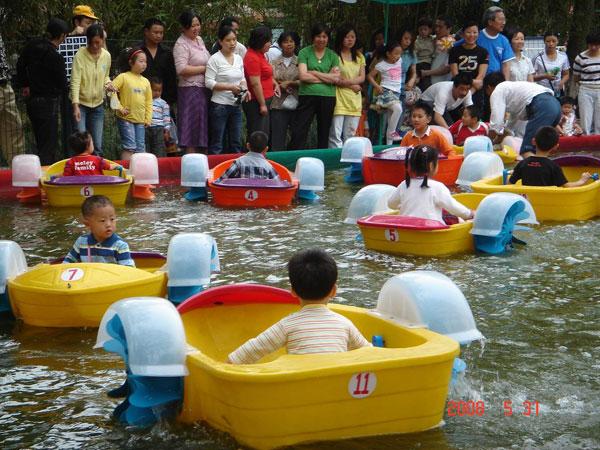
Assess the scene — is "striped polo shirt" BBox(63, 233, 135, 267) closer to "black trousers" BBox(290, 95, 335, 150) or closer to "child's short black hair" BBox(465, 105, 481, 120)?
"black trousers" BBox(290, 95, 335, 150)

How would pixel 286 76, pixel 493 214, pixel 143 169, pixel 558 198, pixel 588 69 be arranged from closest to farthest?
pixel 493 214, pixel 558 198, pixel 143 169, pixel 286 76, pixel 588 69

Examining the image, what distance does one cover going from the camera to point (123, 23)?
16.2 metres

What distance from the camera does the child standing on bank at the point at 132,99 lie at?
11.9 metres

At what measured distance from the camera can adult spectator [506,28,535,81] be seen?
1492 cm

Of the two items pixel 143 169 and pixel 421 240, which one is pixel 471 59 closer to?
pixel 143 169

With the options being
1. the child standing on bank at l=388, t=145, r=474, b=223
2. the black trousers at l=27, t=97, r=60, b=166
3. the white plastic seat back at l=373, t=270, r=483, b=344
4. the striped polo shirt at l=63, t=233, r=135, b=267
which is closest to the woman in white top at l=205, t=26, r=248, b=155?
the black trousers at l=27, t=97, r=60, b=166

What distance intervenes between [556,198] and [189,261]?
4.32m

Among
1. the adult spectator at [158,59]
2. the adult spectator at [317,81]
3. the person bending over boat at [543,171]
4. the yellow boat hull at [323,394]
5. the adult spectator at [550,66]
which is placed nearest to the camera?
the yellow boat hull at [323,394]

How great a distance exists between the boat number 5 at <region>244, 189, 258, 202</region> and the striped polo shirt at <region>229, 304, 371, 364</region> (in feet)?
19.0

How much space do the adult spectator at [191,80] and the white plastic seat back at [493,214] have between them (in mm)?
5008

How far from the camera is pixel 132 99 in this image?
1188 cm

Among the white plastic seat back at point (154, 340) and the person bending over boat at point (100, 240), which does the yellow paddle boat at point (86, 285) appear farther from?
the white plastic seat back at point (154, 340)

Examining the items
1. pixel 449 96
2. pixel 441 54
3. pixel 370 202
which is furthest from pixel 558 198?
pixel 441 54

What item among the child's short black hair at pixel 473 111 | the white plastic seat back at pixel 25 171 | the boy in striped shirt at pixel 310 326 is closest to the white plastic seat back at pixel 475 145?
the child's short black hair at pixel 473 111
